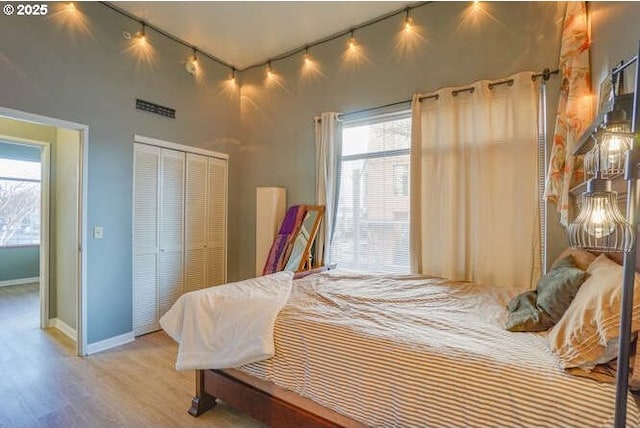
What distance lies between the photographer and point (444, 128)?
2824mm

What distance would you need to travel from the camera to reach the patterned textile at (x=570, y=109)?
205 centimetres

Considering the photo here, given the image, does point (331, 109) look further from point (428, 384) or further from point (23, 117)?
point (428, 384)

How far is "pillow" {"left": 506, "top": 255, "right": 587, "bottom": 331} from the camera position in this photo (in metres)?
1.47

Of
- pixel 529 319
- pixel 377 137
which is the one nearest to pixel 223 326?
pixel 529 319

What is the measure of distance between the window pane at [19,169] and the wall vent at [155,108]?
13.6ft

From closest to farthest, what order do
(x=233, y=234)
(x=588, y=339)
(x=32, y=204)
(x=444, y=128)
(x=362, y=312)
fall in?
(x=588, y=339) → (x=362, y=312) → (x=444, y=128) → (x=233, y=234) → (x=32, y=204)

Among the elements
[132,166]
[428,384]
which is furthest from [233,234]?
[428,384]

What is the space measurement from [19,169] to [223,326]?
6.34m

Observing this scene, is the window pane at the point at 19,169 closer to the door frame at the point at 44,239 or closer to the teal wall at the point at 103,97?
the door frame at the point at 44,239

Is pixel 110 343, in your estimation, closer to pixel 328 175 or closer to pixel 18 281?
pixel 328 175

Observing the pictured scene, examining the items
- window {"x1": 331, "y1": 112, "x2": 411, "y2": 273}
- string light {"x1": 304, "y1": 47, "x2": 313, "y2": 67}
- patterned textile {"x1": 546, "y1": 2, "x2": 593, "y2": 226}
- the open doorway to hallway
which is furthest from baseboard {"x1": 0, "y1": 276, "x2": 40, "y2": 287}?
patterned textile {"x1": 546, "y1": 2, "x2": 593, "y2": 226}

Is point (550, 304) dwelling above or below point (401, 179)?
below

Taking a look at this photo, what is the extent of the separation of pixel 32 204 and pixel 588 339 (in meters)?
7.95

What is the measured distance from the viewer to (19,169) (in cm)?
561
